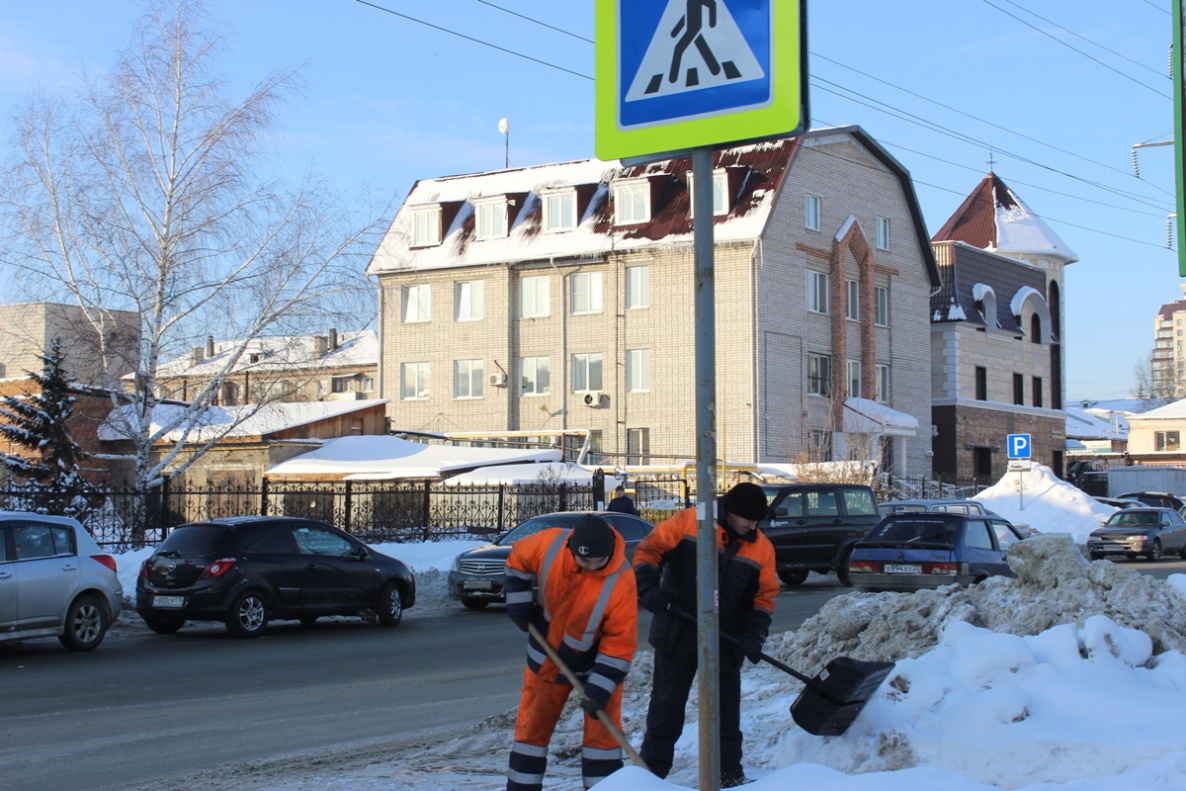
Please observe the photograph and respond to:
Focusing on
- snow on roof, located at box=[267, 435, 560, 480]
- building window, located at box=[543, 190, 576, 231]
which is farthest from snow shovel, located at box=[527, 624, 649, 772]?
building window, located at box=[543, 190, 576, 231]

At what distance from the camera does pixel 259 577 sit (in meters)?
15.3

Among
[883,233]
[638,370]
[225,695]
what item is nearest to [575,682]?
[225,695]

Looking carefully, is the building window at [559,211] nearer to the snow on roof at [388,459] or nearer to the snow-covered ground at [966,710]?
the snow on roof at [388,459]

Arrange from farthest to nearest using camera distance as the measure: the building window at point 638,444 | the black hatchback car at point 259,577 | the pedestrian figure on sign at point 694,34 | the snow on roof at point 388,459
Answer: the building window at point 638,444 → the snow on roof at point 388,459 → the black hatchback car at point 259,577 → the pedestrian figure on sign at point 694,34

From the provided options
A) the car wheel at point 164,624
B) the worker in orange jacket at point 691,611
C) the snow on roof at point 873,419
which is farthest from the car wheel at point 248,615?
the snow on roof at point 873,419

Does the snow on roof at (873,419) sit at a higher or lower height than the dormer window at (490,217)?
lower

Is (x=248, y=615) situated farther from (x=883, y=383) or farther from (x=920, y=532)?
(x=883, y=383)

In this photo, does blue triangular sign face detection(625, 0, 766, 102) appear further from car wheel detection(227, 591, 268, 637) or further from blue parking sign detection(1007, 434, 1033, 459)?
blue parking sign detection(1007, 434, 1033, 459)

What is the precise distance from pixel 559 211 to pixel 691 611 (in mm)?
37967

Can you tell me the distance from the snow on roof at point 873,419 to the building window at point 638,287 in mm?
7911

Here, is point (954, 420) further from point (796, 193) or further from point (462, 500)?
point (462, 500)

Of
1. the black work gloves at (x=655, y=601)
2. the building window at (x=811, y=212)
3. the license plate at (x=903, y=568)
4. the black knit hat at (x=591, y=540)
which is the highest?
the building window at (x=811, y=212)

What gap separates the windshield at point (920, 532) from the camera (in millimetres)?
16969

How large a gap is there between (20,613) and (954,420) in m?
42.3
